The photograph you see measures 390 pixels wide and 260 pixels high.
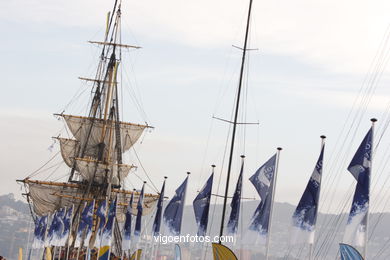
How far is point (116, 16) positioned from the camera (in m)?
114

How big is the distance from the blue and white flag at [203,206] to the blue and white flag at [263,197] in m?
8.58

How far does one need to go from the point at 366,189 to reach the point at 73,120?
274 ft

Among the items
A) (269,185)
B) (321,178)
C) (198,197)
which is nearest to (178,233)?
(198,197)

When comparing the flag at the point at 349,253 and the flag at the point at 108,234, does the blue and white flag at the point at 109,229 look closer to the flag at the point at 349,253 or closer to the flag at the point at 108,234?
the flag at the point at 108,234

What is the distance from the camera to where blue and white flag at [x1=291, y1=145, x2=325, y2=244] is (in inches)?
1694

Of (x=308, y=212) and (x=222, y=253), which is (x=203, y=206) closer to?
(x=222, y=253)

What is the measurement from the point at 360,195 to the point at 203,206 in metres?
19.2

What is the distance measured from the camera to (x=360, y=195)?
1586 inches

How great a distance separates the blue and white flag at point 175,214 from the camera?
61.7 metres

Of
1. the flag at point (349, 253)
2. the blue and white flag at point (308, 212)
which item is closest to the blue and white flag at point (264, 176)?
the blue and white flag at point (308, 212)

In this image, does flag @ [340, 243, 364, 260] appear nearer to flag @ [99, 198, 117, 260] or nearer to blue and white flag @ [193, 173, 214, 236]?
blue and white flag @ [193, 173, 214, 236]

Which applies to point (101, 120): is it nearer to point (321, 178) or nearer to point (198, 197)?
point (198, 197)

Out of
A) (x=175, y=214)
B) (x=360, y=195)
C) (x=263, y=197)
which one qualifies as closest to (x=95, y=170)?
(x=175, y=214)

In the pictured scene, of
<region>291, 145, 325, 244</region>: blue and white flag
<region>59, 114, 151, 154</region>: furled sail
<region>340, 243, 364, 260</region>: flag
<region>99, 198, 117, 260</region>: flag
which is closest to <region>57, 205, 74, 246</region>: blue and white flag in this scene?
<region>99, 198, 117, 260</region>: flag
